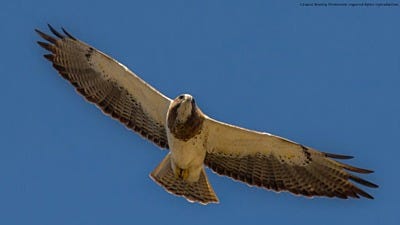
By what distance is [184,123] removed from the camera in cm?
1533

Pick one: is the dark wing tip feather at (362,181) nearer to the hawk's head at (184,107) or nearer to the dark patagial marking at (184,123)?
the dark patagial marking at (184,123)

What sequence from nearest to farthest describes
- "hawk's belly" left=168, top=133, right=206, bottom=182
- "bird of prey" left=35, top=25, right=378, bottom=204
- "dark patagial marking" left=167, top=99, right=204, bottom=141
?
1. "dark patagial marking" left=167, top=99, right=204, bottom=141
2. "hawk's belly" left=168, top=133, right=206, bottom=182
3. "bird of prey" left=35, top=25, right=378, bottom=204

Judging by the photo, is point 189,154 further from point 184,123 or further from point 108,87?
point 108,87

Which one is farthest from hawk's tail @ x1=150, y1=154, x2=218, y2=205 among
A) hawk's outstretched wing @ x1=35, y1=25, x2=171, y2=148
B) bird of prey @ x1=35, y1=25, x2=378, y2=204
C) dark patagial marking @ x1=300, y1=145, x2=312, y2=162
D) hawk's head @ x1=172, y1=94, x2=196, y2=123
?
dark patagial marking @ x1=300, y1=145, x2=312, y2=162

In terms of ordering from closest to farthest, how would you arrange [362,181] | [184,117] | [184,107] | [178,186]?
[184,107]
[184,117]
[362,181]
[178,186]

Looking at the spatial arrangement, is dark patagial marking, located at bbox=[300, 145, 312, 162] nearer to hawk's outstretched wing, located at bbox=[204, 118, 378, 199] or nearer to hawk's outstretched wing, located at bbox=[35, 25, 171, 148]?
hawk's outstretched wing, located at bbox=[204, 118, 378, 199]

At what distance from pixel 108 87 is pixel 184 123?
152 cm

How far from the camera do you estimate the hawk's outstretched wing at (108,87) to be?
52.9 ft

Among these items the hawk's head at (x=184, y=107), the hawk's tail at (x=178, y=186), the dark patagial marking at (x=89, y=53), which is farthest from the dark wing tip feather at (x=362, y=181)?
the dark patagial marking at (x=89, y=53)

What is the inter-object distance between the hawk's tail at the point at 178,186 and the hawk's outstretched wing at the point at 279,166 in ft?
1.42

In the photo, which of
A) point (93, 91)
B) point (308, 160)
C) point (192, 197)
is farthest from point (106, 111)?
point (308, 160)

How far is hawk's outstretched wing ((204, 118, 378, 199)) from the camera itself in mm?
16156

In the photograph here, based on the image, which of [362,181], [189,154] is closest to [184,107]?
[189,154]

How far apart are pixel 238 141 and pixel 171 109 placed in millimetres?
1298
